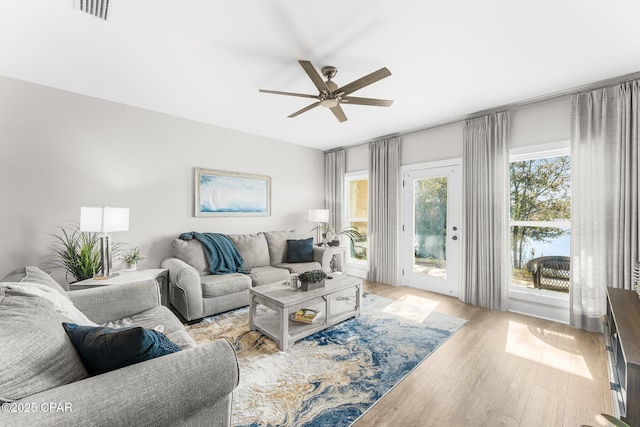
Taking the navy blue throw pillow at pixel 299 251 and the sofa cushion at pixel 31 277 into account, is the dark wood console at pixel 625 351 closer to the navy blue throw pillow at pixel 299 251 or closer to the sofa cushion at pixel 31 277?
the sofa cushion at pixel 31 277

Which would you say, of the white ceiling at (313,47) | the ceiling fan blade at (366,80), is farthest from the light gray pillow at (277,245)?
the ceiling fan blade at (366,80)

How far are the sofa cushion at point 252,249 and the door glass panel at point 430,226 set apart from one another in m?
2.41

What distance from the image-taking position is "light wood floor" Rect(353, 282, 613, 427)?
65.0 inches

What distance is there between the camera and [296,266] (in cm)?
404

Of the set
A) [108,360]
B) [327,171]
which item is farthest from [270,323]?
[327,171]

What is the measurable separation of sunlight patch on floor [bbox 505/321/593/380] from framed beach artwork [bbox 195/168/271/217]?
3.74 m

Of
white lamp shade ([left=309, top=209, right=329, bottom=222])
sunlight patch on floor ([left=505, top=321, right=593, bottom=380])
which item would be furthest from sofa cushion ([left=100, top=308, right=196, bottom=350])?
white lamp shade ([left=309, top=209, right=329, bottom=222])

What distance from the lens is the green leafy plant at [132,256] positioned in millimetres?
3092

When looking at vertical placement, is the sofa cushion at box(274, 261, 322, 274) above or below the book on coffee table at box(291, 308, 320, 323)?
above

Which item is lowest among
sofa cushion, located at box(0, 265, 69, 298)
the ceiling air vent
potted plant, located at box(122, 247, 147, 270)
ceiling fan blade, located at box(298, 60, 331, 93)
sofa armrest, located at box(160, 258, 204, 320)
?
sofa armrest, located at box(160, 258, 204, 320)

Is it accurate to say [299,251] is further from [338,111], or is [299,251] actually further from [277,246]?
[338,111]

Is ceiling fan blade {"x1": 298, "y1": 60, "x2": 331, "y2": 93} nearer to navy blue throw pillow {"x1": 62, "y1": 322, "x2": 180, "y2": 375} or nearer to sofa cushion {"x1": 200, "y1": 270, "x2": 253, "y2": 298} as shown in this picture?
navy blue throw pillow {"x1": 62, "y1": 322, "x2": 180, "y2": 375}

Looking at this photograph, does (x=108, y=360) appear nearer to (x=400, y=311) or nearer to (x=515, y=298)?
(x=400, y=311)

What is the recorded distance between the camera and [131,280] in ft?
8.70
